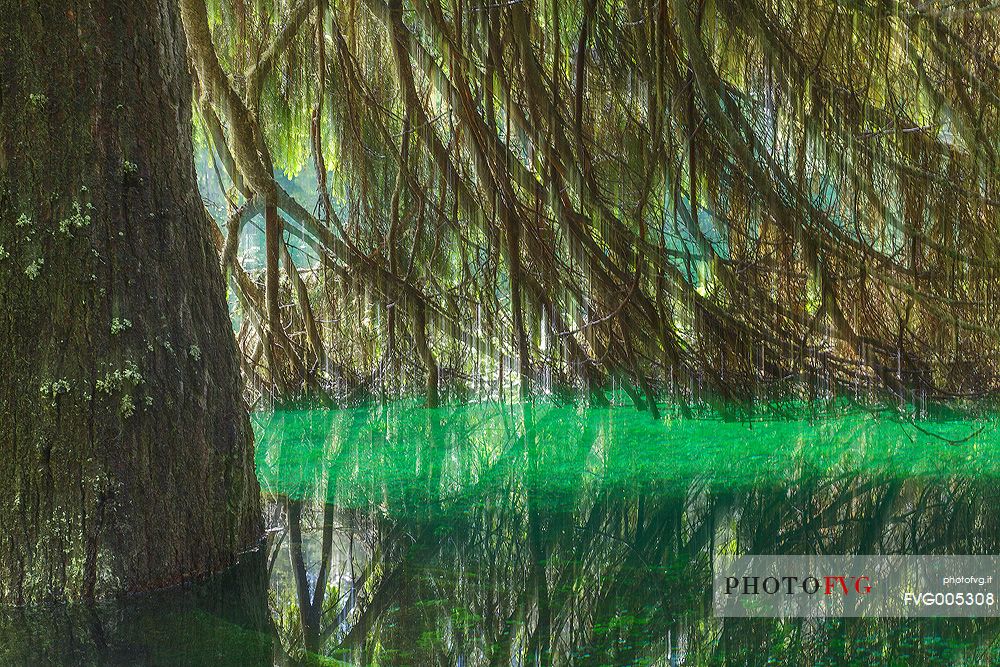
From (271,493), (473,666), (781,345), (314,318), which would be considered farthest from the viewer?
(314,318)

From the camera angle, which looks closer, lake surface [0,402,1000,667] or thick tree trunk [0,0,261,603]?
lake surface [0,402,1000,667]

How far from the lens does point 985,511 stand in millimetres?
2377

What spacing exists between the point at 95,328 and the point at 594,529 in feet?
3.62

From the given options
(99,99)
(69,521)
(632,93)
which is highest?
(632,93)

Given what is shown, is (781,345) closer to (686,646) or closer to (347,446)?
(347,446)

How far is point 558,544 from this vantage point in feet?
7.09

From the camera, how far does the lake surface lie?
1586 mm

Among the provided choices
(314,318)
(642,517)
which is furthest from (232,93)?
(642,517)

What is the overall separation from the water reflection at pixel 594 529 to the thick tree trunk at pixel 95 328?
29cm

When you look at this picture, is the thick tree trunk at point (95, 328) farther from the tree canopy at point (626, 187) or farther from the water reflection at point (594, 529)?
the tree canopy at point (626, 187)

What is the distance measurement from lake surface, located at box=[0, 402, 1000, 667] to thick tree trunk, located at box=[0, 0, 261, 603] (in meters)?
0.11

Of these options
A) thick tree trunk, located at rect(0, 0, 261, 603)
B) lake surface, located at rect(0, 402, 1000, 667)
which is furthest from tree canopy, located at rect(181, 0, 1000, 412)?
thick tree trunk, located at rect(0, 0, 261, 603)

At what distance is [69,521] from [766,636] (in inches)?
46.3

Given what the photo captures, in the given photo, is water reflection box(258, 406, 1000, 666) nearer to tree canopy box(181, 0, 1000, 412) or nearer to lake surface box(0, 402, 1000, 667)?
lake surface box(0, 402, 1000, 667)
